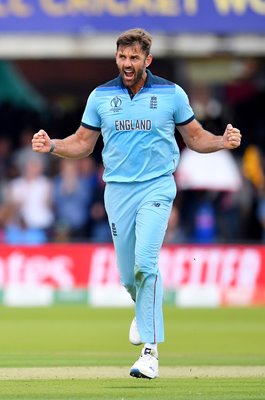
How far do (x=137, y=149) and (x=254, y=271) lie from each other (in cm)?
867

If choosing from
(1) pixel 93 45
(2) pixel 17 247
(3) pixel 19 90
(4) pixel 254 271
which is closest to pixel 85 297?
(2) pixel 17 247

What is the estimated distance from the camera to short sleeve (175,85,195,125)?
26.2 feet

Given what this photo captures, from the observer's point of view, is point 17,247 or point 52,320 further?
point 17,247

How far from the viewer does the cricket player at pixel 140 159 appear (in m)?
7.82

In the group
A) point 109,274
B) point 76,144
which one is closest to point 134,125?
point 76,144

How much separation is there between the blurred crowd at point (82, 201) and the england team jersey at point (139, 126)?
903cm

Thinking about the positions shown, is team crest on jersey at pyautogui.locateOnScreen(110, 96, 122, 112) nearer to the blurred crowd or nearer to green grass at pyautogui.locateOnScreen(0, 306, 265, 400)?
green grass at pyautogui.locateOnScreen(0, 306, 265, 400)

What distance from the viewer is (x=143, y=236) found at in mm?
7797

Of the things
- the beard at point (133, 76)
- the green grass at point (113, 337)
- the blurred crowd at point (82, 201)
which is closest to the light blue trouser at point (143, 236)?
the beard at point (133, 76)

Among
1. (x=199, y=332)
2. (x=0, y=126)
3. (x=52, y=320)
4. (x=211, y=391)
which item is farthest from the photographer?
(x=0, y=126)

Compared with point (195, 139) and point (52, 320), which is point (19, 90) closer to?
point (52, 320)

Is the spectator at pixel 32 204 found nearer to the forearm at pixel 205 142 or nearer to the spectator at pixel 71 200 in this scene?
the spectator at pixel 71 200

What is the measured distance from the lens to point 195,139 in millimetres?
8156

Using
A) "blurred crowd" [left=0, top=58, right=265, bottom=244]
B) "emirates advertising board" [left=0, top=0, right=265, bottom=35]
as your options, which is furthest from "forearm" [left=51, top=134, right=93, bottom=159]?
"emirates advertising board" [left=0, top=0, right=265, bottom=35]
